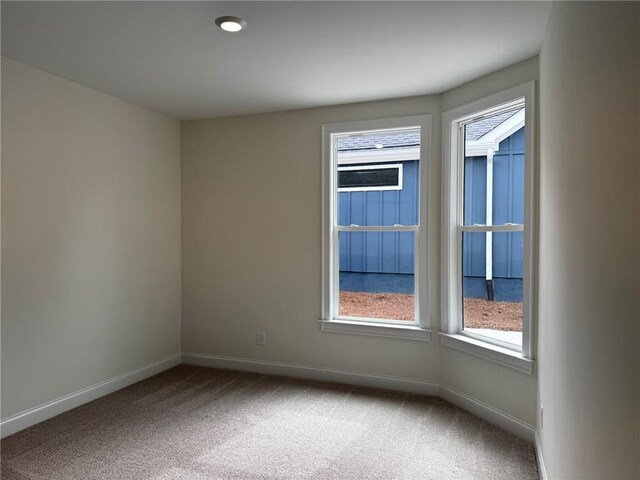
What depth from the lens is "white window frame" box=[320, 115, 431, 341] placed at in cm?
370

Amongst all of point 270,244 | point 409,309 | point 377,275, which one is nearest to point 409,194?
point 377,275

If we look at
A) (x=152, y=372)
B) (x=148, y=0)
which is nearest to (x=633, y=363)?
(x=148, y=0)

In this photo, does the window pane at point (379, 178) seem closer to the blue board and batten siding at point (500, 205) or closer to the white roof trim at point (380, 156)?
the white roof trim at point (380, 156)

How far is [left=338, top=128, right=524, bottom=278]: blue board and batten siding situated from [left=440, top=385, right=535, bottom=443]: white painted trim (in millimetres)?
927

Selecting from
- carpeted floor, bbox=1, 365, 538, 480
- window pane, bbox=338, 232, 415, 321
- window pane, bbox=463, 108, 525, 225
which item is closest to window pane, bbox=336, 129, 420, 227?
window pane, bbox=338, 232, 415, 321

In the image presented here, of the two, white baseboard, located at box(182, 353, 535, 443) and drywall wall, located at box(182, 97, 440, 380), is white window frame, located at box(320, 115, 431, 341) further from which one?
white baseboard, located at box(182, 353, 535, 443)

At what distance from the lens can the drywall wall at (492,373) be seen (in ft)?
9.38

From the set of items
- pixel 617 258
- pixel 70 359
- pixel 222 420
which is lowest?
pixel 222 420

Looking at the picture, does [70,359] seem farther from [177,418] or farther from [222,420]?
[222,420]

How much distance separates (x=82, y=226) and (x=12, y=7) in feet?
5.38

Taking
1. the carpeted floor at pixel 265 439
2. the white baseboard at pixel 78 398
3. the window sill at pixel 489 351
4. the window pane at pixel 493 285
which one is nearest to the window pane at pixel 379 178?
the window pane at pixel 493 285

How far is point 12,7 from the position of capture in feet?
7.45

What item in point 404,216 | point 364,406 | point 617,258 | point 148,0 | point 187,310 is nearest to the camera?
point 617,258

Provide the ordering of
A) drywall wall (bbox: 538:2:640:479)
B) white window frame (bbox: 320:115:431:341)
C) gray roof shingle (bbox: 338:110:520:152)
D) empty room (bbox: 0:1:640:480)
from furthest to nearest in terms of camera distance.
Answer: white window frame (bbox: 320:115:431:341), gray roof shingle (bbox: 338:110:520:152), empty room (bbox: 0:1:640:480), drywall wall (bbox: 538:2:640:479)
